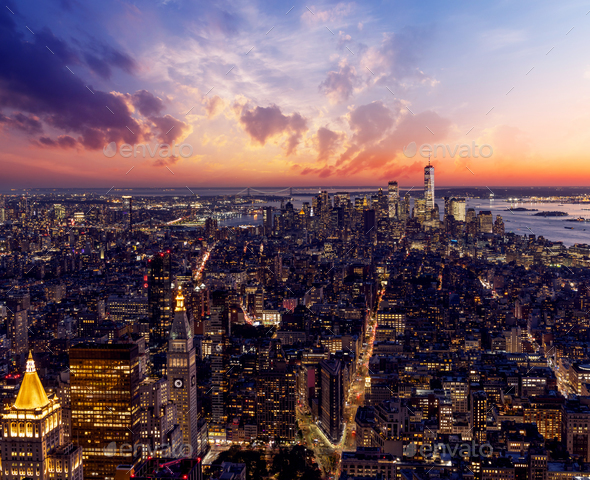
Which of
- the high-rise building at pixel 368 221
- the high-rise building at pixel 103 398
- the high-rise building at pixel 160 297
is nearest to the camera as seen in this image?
the high-rise building at pixel 103 398

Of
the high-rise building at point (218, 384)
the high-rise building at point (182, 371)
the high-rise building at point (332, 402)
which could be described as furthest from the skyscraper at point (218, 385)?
the high-rise building at point (332, 402)

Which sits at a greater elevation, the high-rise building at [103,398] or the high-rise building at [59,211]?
the high-rise building at [59,211]

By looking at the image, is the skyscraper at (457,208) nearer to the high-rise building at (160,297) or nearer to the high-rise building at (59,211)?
the high-rise building at (59,211)

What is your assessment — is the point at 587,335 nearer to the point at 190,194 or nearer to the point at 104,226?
the point at 104,226

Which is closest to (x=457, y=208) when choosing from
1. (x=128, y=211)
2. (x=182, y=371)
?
(x=128, y=211)
